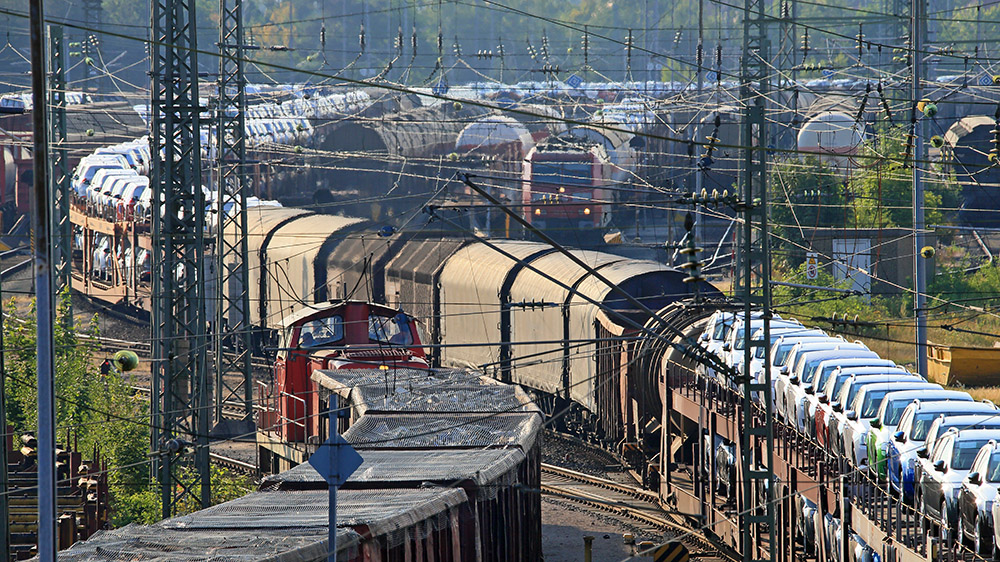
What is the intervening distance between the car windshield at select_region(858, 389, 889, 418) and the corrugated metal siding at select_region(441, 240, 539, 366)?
14.6 meters

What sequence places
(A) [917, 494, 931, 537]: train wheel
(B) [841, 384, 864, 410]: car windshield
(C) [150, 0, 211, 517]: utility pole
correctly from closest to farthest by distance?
(A) [917, 494, 931, 537]: train wheel, (B) [841, 384, 864, 410]: car windshield, (C) [150, 0, 211, 517]: utility pole

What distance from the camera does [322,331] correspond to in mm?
25828

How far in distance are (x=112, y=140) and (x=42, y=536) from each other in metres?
61.2

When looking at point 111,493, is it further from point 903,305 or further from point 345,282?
point 903,305

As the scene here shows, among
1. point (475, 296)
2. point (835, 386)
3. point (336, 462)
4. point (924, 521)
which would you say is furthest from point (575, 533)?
point (336, 462)

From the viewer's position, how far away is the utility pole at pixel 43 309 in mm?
9258

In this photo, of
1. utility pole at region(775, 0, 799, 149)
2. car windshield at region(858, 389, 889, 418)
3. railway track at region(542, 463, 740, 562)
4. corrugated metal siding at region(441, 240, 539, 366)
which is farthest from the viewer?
utility pole at region(775, 0, 799, 149)

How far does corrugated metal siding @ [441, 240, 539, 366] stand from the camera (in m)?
32.1

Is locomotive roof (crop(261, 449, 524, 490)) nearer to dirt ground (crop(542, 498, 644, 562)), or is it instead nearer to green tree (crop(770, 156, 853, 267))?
dirt ground (crop(542, 498, 644, 562))

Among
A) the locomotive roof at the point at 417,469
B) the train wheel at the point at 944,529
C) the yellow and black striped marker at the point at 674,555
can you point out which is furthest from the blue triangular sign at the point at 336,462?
the yellow and black striped marker at the point at 674,555

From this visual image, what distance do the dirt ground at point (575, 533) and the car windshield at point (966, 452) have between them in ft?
24.3

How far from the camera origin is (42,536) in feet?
30.3

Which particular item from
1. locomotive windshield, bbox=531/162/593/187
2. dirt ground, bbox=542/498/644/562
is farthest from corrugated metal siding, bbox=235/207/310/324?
dirt ground, bbox=542/498/644/562

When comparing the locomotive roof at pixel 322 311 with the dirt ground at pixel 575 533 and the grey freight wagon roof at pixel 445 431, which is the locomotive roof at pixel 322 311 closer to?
the dirt ground at pixel 575 533
